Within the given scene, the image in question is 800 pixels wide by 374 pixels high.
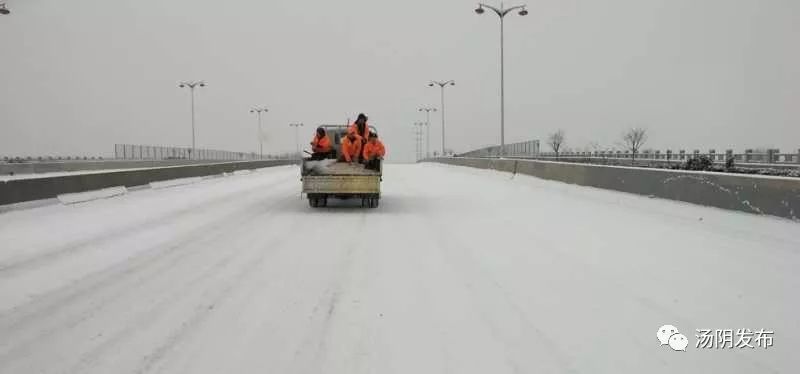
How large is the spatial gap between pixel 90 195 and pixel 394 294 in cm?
1377

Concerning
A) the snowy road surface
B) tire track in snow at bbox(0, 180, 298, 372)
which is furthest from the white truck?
A: tire track in snow at bbox(0, 180, 298, 372)

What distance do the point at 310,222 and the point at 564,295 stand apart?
697cm

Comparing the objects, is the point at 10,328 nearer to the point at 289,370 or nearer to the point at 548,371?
the point at 289,370

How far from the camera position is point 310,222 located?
40.2 ft

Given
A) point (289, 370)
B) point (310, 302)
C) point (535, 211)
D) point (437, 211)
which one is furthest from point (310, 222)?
point (289, 370)

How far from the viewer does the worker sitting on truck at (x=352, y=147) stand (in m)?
15.2

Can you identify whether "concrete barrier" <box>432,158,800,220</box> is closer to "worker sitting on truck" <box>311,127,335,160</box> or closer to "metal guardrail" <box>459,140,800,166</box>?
"worker sitting on truck" <box>311,127,335,160</box>

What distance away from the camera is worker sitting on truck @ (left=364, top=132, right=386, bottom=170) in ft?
49.0

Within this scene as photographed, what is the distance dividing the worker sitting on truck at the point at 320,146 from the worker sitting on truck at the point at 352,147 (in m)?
1.05

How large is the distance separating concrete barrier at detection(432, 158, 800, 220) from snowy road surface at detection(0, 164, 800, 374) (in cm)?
32

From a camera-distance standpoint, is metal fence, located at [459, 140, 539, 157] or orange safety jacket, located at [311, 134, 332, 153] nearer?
orange safety jacket, located at [311, 134, 332, 153]

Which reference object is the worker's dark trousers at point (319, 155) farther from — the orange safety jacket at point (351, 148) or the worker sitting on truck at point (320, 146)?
the orange safety jacket at point (351, 148)

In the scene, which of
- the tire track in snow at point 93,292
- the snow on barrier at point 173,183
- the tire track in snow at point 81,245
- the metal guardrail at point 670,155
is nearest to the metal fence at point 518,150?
the metal guardrail at point 670,155

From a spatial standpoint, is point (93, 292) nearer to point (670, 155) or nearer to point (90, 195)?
point (90, 195)
